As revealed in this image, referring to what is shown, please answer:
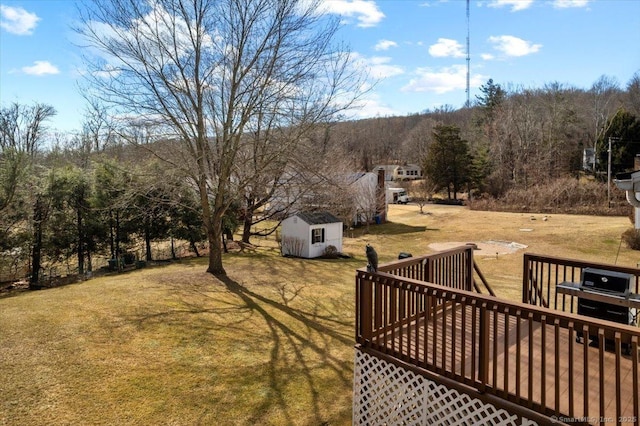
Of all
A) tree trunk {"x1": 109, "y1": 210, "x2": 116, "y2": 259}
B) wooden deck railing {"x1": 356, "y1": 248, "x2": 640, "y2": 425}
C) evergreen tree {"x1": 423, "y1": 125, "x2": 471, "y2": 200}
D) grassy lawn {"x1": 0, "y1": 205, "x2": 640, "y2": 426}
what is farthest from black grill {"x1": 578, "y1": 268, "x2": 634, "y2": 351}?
evergreen tree {"x1": 423, "y1": 125, "x2": 471, "y2": 200}

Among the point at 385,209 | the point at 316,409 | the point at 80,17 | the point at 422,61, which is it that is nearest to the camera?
the point at 316,409

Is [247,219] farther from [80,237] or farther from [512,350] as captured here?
[512,350]

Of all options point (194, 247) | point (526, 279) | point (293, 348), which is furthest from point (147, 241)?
point (526, 279)

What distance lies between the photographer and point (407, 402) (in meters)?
3.83

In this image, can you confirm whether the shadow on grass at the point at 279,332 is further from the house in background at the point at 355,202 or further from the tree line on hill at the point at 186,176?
the house in background at the point at 355,202

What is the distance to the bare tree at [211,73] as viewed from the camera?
893cm

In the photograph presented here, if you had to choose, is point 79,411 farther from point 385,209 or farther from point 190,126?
point 385,209

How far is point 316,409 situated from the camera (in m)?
4.50

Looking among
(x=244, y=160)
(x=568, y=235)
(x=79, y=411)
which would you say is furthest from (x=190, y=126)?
(x=568, y=235)

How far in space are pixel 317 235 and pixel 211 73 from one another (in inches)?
376

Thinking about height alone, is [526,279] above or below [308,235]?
above

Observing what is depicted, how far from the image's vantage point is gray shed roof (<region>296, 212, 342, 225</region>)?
1721 centimetres

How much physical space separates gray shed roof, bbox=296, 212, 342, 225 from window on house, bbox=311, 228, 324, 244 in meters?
0.34

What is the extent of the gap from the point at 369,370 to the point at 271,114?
7450mm
